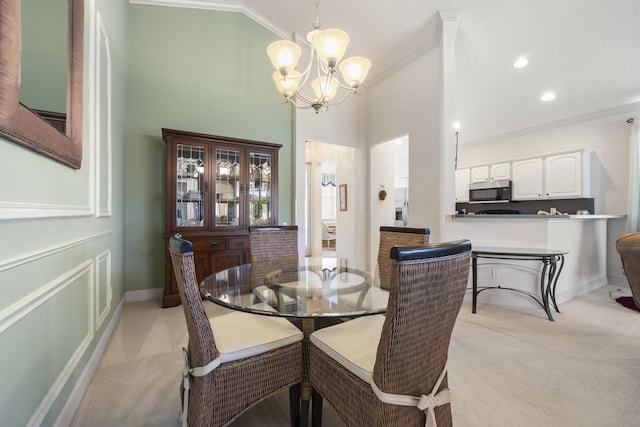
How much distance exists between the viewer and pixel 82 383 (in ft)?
4.95

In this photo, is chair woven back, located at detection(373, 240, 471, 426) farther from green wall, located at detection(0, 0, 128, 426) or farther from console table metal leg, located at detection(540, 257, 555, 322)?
console table metal leg, located at detection(540, 257, 555, 322)

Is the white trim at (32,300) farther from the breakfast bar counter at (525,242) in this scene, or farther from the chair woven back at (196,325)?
the breakfast bar counter at (525,242)

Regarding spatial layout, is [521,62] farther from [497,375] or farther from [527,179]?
[497,375]

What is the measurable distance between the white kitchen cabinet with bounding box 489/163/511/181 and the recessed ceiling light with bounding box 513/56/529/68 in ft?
8.29

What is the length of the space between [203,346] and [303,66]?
4.17 metres

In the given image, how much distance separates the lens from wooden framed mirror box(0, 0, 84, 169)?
0.76 m

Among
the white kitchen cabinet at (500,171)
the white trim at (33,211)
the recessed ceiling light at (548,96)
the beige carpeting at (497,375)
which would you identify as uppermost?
the recessed ceiling light at (548,96)

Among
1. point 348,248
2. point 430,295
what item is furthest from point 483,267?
point 430,295

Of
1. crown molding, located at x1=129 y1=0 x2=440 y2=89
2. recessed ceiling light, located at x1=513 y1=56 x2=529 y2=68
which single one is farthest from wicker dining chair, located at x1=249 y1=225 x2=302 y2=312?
recessed ceiling light, located at x1=513 y1=56 x2=529 y2=68

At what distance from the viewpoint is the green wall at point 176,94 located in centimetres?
311

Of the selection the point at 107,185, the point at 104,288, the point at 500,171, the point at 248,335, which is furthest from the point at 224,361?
→ the point at 500,171

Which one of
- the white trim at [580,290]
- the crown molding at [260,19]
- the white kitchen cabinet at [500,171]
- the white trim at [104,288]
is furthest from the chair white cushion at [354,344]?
the white kitchen cabinet at [500,171]

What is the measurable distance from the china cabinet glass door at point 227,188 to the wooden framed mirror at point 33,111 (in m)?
1.84

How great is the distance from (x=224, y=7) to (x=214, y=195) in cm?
255
